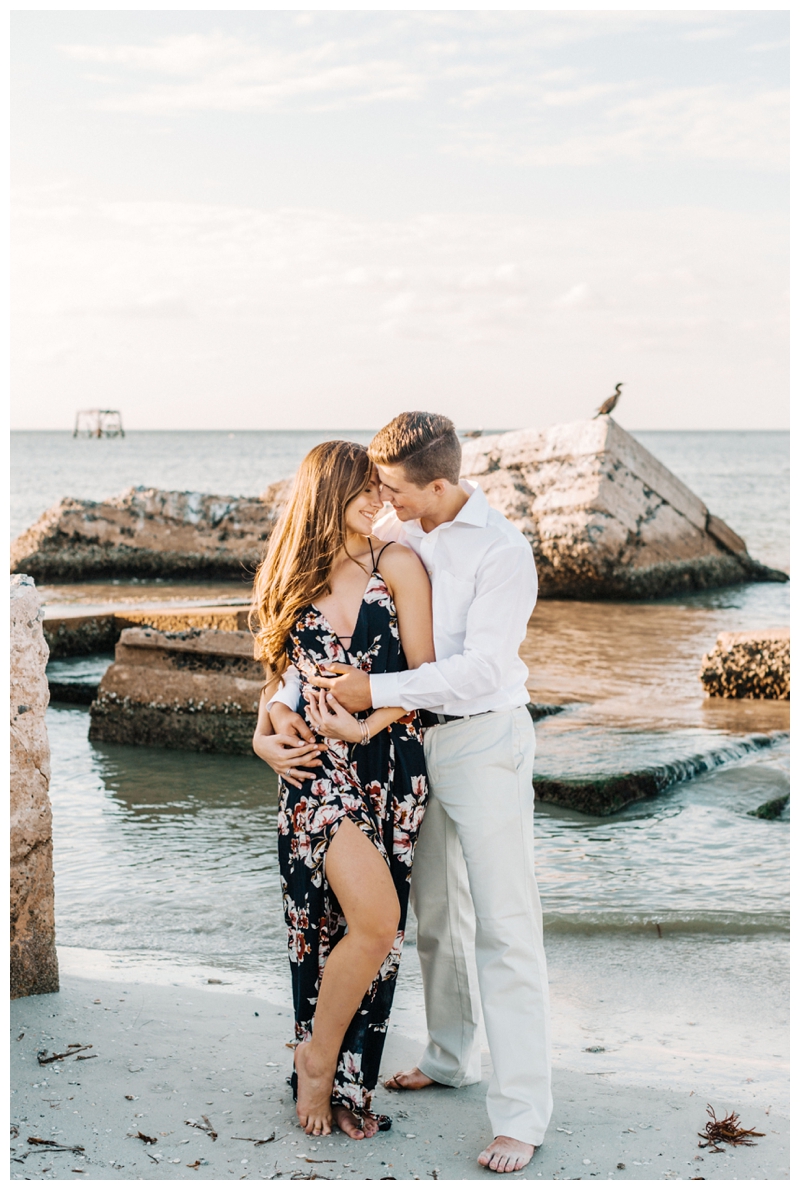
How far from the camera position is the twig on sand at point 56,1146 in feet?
Answer: 9.07

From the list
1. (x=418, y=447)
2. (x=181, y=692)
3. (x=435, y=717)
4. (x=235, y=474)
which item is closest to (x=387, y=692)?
(x=435, y=717)

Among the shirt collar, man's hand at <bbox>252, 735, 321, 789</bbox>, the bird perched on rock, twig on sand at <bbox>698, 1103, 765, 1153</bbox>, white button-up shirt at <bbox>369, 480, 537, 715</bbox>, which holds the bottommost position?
twig on sand at <bbox>698, 1103, 765, 1153</bbox>

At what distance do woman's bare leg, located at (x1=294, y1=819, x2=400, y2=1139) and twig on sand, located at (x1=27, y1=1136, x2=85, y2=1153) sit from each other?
56 centimetres

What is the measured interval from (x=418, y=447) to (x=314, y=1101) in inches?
67.4

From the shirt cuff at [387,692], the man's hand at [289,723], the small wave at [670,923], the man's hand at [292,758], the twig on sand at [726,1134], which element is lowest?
the small wave at [670,923]

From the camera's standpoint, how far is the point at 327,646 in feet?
10.00

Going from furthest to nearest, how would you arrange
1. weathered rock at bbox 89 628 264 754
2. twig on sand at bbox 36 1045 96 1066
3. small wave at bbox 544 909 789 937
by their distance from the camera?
weathered rock at bbox 89 628 264 754
small wave at bbox 544 909 789 937
twig on sand at bbox 36 1045 96 1066

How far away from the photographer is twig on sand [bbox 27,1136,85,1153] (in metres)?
2.77

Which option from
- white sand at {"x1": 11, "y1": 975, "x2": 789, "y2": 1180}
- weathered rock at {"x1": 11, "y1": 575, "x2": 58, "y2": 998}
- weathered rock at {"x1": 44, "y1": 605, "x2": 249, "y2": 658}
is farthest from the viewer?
weathered rock at {"x1": 44, "y1": 605, "x2": 249, "y2": 658}

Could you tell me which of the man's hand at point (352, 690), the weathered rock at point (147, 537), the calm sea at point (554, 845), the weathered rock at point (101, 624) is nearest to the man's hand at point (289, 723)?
the man's hand at point (352, 690)

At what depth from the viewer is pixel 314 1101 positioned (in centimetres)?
291

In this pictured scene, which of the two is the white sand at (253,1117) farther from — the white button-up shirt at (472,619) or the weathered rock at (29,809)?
the white button-up shirt at (472,619)

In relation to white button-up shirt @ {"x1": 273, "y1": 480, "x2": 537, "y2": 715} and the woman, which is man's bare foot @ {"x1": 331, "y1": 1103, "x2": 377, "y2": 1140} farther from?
white button-up shirt @ {"x1": 273, "y1": 480, "x2": 537, "y2": 715}

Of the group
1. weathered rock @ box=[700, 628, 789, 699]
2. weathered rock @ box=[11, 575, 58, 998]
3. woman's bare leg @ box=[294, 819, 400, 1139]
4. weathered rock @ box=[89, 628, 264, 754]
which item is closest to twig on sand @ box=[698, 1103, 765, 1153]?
woman's bare leg @ box=[294, 819, 400, 1139]
